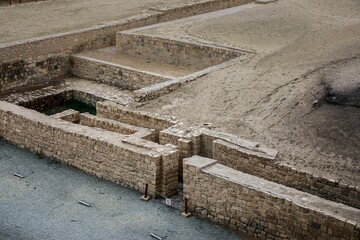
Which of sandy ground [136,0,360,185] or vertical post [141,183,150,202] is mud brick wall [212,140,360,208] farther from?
vertical post [141,183,150,202]

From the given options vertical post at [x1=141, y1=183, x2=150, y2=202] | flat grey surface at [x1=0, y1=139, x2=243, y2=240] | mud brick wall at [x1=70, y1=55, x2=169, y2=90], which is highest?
mud brick wall at [x1=70, y1=55, x2=169, y2=90]

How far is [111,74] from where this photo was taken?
16.8 m

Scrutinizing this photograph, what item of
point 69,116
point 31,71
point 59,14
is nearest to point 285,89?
point 69,116

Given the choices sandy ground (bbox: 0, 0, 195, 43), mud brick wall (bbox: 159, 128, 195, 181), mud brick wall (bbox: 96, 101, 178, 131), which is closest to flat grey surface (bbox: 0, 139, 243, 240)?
mud brick wall (bbox: 159, 128, 195, 181)

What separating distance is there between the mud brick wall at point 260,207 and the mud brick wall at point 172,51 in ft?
24.0

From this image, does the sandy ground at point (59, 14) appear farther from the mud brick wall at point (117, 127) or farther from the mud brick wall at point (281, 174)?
the mud brick wall at point (281, 174)

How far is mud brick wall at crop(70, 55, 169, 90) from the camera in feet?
52.7

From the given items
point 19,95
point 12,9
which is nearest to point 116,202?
point 19,95

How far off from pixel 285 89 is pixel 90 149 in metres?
4.61

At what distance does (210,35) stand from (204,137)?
26.0 feet

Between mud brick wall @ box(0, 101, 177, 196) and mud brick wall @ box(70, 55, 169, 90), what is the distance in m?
4.36

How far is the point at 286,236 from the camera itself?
8.33m

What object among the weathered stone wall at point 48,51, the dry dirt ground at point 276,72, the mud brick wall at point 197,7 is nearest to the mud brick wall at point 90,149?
the dry dirt ground at point 276,72

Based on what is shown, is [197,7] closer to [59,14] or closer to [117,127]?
[59,14]
